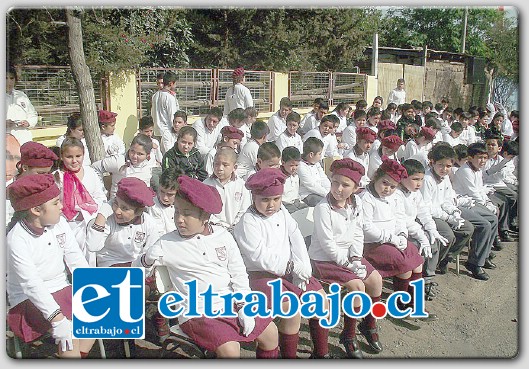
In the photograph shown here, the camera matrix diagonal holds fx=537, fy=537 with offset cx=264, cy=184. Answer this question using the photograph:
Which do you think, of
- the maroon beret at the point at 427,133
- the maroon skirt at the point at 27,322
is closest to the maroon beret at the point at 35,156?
the maroon skirt at the point at 27,322

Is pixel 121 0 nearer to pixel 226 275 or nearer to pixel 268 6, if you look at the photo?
pixel 268 6

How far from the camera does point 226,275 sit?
2.50 meters

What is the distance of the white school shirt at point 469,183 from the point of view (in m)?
4.74

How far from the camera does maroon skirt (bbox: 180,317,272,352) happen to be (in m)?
2.39

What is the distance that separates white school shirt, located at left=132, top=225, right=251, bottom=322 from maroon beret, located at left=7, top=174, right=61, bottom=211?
51cm

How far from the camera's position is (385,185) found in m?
3.39

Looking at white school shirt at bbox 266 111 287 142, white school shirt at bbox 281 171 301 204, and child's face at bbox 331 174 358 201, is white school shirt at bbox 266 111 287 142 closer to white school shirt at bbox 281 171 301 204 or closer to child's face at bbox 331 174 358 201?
white school shirt at bbox 281 171 301 204

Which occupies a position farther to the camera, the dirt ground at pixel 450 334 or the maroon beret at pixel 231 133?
the maroon beret at pixel 231 133

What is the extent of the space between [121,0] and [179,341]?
5.41ft

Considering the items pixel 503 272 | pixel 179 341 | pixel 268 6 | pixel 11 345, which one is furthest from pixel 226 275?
pixel 503 272

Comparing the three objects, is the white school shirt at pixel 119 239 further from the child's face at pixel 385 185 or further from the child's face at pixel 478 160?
the child's face at pixel 478 160

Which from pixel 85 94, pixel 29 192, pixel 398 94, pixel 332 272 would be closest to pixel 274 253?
pixel 332 272

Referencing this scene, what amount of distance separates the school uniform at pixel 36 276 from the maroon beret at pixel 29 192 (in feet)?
0.32

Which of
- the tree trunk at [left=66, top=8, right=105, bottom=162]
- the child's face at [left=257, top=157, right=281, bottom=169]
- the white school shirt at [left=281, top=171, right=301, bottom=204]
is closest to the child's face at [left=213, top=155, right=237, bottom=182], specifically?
the child's face at [left=257, top=157, right=281, bottom=169]
